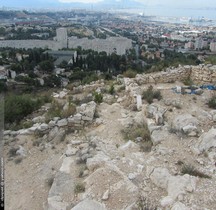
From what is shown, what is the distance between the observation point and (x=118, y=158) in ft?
14.4

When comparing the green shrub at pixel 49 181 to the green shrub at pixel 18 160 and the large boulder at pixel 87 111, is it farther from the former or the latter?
the large boulder at pixel 87 111

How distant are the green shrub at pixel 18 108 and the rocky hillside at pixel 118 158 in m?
0.36

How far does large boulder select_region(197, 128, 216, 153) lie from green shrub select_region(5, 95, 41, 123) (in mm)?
4558

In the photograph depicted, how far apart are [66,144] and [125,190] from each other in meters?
2.08

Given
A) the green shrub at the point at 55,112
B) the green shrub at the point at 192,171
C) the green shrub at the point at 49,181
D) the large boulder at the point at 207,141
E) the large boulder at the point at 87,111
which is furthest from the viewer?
the green shrub at the point at 55,112

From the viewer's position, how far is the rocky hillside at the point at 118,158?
3494 mm

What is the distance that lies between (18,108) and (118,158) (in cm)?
378

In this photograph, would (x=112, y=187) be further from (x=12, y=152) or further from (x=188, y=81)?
(x=188, y=81)

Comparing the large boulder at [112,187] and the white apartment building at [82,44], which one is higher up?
the large boulder at [112,187]

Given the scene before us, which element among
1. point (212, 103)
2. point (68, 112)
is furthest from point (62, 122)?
point (212, 103)

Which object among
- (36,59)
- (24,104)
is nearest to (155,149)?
(24,104)

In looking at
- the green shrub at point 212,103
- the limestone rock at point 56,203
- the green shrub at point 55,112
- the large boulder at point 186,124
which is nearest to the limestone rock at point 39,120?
the green shrub at point 55,112

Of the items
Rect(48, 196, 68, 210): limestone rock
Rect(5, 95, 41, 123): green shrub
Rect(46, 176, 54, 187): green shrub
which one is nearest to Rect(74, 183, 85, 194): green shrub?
Rect(48, 196, 68, 210): limestone rock

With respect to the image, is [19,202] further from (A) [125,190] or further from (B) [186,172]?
(B) [186,172]
